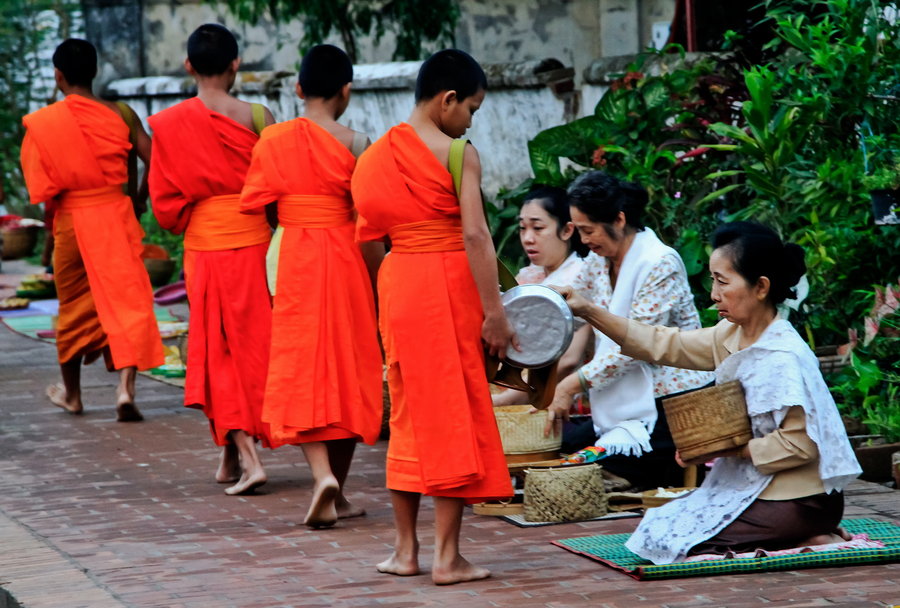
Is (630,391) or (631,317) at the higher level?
(631,317)

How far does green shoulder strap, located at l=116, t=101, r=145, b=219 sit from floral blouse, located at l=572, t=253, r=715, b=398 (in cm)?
342

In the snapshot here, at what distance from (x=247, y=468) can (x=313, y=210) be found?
50.7 inches

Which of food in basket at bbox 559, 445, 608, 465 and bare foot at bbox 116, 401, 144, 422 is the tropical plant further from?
food in basket at bbox 559, 445, 608, 465

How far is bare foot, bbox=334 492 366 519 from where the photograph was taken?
6323mm

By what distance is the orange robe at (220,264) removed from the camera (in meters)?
7.07

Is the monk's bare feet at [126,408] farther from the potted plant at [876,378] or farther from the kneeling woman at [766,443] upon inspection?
the kneeling woman at [766,443]

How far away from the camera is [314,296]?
6352 millimetres

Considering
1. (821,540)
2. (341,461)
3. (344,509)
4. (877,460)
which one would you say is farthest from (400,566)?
(877,460)

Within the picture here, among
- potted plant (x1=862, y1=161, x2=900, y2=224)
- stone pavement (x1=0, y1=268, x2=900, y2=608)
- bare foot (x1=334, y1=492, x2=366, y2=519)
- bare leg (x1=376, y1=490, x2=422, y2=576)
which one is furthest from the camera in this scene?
potted plant (x1=862, y1=161, x2=900, y2=224)

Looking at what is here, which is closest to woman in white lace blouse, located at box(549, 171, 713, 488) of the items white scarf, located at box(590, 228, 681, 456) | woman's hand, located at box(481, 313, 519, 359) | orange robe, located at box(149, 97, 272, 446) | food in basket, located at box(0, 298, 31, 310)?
white scarf, located at box(590, 228, 681, 456)

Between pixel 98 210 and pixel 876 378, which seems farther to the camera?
pixel 98 210

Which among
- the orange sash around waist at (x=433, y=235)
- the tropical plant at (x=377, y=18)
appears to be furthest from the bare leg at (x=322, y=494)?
the tropical plant at (x=377, y=18)

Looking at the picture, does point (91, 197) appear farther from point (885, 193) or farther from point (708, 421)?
point (708, 421)

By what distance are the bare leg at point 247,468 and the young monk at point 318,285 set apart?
537 mm
